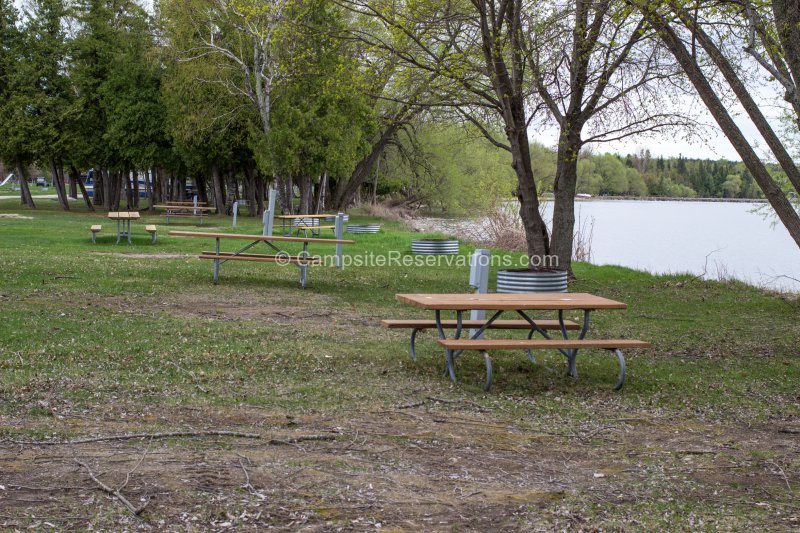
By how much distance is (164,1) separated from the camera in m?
40.4

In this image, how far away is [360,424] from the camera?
602 centimetres

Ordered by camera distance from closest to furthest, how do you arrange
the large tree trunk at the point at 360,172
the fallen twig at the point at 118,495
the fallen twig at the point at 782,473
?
1. the fallen twig at the point at 118,495
2. the fallen twig at the point at 782,473
3. the large tree trunk at the point at 360,172

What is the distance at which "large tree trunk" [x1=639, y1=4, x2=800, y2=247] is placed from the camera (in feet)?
33.0

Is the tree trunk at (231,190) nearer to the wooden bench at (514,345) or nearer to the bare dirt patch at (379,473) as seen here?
the wooden bench at (514,345)

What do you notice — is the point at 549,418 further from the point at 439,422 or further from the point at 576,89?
the point at 576,89

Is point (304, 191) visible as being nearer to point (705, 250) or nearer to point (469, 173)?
point (469, 173)

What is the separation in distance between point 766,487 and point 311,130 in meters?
32.2

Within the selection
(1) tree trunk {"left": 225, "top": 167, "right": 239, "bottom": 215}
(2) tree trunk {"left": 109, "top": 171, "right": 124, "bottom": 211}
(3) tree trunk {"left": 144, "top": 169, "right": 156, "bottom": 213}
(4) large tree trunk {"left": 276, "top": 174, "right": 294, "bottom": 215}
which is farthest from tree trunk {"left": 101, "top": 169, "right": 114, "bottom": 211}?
(4) large tree trunk {"left": 276, "top": 174, "right": 294, "bottom": 215}

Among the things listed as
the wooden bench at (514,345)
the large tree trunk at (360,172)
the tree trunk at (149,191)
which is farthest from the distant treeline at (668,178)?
the wooden bench at (514,345)

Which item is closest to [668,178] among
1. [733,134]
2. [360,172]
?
[360,172]

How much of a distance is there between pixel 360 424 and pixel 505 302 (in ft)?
6.88

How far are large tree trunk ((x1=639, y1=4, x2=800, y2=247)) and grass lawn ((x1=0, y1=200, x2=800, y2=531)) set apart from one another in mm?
1628

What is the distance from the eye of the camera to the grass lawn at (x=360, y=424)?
14.4 feet

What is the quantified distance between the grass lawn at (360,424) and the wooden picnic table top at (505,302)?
2.29 ft
